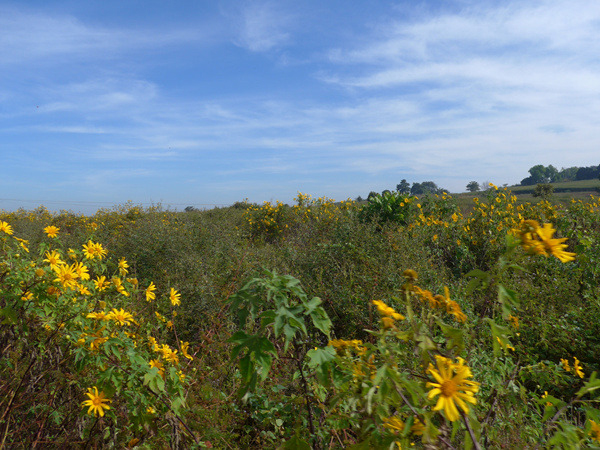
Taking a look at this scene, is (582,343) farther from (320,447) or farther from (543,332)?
(320,447)

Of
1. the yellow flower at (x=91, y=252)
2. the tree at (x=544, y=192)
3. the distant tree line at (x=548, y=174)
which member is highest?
the distant tree line at (x=548, y=174)

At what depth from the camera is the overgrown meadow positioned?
96 centimetres

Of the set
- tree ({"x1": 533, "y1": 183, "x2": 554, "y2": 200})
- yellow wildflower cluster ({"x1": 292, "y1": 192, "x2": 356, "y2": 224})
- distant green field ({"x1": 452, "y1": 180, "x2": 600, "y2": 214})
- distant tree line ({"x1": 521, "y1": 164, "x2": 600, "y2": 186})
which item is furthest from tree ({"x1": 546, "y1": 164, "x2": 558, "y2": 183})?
yellow wildflower cluster ({"x1": 292, "y1": 192, "x2": 356, "y2": 224})

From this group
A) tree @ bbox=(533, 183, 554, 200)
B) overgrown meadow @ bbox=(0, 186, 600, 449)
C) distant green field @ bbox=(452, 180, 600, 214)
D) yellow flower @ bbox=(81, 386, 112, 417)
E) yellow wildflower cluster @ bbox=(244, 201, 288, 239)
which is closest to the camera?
overgrown meadow @ bbox=(0, 186, 600, 449)

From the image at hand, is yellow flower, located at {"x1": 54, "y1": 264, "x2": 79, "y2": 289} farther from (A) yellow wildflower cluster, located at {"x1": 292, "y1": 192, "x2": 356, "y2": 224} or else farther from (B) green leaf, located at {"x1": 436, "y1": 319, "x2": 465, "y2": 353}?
(A) yellow wildflower cluster, located at {"x1": 292, "y1": 192, "x2": 356, "y2": 224}

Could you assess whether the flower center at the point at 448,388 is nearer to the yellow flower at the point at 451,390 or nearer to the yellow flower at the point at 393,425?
the yellow flower at the point at 451,390

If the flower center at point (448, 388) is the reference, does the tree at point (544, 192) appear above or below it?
above

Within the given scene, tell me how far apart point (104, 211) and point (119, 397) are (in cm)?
1218

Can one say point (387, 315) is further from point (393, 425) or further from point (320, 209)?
point (320, 209)

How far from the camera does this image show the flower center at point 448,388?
88cm

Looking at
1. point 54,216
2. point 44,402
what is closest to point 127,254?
point 44,402

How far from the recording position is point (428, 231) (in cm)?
555

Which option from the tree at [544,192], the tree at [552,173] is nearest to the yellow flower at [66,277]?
the tree at [544,192]

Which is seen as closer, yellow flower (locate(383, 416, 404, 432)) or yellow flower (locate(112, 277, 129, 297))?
yellow flower (locate(383, 416, 404, 432))
